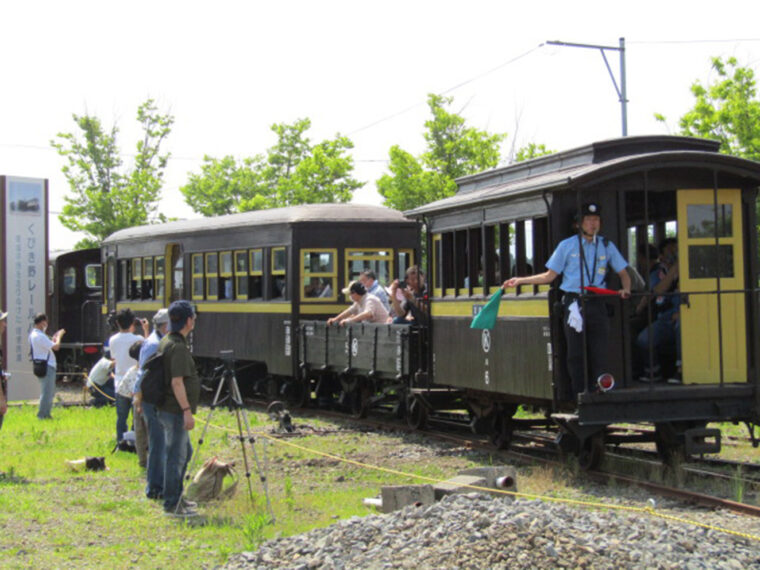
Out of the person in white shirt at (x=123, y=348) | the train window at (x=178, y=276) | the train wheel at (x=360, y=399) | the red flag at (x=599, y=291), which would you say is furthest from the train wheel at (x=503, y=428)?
the train window at (x=178, y=276)

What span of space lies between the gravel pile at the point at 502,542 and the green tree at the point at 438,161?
2624 cm

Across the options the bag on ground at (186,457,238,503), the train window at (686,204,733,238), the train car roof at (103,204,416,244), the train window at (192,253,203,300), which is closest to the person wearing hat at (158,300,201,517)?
the bag on ground at (186,457,238,503)

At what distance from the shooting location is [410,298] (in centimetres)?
1493

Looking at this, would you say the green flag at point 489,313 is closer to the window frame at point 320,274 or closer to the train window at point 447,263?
the train window at point 447,263

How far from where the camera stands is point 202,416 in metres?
18.1

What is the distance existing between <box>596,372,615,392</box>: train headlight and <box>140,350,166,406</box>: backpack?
13.0 ft

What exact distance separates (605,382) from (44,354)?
9.98 metres

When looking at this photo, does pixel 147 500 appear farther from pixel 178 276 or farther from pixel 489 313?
pixel 178 276

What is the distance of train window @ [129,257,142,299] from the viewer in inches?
969

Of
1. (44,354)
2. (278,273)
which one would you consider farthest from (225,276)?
(44,354)

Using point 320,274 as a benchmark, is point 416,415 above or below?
below

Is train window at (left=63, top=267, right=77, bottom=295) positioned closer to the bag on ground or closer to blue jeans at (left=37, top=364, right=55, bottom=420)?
blue jeans at (left=37, top=364, right=55, bottom=420)

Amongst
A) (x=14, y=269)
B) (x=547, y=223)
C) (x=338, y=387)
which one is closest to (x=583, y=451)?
(x=547, y=223)

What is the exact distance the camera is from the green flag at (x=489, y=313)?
39.3ft
